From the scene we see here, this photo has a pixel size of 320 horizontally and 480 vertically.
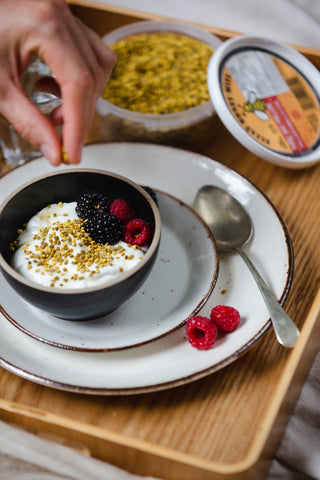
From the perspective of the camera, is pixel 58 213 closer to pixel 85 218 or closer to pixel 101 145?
pixel 85 218

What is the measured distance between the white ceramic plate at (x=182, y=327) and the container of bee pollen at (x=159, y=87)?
82 millimetres

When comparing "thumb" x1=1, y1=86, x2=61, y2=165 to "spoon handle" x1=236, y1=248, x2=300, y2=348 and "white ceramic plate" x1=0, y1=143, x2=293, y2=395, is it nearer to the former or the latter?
"white ceramic plate" x1=0, y1=143, x2=293, y2=395

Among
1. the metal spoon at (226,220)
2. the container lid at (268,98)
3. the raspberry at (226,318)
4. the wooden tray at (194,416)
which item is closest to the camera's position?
the wooden tray at (194,416)

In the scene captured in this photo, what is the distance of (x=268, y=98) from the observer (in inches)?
53.8

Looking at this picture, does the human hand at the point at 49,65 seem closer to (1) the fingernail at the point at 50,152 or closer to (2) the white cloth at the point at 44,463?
(1) the fingernail at the point at 50,152

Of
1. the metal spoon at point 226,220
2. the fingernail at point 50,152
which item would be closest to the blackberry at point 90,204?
the fingernail at point 50,152

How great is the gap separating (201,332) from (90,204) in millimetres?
301

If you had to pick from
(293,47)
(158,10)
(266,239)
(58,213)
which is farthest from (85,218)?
(158,10)

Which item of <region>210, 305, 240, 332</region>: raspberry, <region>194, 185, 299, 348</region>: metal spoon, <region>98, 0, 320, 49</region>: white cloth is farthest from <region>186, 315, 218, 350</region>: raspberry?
<region>98, 0, 320, 49</region>: white cloth

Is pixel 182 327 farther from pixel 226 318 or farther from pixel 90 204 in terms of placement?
pixel 90 204

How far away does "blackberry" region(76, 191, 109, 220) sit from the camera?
1.02 metres

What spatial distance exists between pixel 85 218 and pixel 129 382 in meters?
0.30

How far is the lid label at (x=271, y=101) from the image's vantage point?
1307 millimetres

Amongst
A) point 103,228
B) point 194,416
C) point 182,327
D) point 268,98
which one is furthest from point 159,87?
point 194,416
